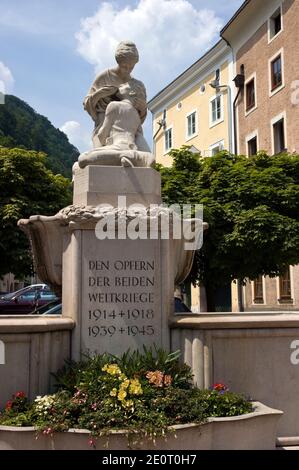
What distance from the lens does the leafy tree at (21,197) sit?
20625mm

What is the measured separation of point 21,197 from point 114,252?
54.7 feet

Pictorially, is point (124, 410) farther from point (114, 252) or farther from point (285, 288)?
point (285, 288)

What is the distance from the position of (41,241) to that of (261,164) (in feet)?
49.9

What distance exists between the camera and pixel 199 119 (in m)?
38.9

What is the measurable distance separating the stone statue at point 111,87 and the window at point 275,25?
76.2ft

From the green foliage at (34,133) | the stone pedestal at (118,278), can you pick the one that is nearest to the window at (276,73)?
the green foliage at (34,133)

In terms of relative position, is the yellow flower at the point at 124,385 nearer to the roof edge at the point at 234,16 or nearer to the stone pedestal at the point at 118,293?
the stone pedestal at the point at 118,293

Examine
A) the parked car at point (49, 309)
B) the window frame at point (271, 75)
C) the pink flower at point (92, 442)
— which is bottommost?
the pink flower at point (92, 442)

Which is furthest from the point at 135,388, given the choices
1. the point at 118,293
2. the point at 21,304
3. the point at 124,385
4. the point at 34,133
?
the point at 34,133

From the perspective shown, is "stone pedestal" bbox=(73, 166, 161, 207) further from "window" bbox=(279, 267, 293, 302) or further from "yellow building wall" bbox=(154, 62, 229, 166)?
"yellow building wall" bbox=(154, 62, 229, 166)

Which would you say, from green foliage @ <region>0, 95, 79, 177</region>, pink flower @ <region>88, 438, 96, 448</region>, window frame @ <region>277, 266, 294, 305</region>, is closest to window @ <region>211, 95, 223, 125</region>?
window frame @ <region>277, 266, 294, 305</region>

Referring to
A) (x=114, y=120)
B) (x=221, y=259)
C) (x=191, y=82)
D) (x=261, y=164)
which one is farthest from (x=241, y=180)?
(x=191, y=82)

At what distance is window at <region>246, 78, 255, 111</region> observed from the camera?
31.4 metres

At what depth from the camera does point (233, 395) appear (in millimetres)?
5324
